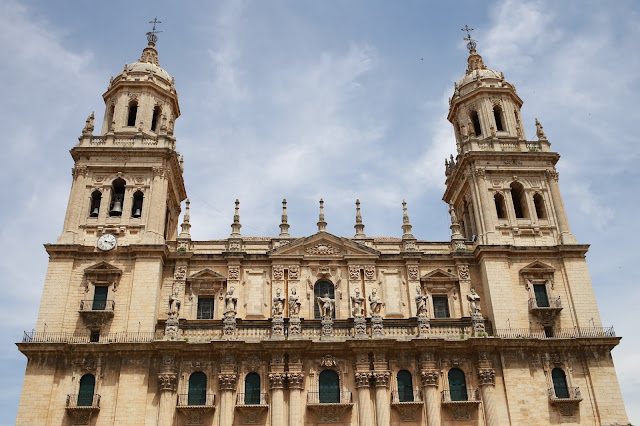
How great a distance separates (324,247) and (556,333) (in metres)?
11.9

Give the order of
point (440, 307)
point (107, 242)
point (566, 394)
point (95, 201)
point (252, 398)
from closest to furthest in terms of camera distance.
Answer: point (252, 398) → point (566, 394) → point (107, 242) → point (440, 307) → point (95, 201)

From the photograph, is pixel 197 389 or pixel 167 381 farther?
pixel 197 389

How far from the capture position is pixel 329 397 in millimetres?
27578

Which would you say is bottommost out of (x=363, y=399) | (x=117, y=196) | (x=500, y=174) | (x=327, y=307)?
(x=363, y=399)

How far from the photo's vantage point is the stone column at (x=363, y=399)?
26812 mm

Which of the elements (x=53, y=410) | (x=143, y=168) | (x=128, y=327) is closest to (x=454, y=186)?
(x=143, y=168)

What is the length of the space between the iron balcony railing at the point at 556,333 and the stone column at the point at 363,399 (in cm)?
659

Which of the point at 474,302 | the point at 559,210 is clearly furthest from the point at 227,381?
the point at 559,210

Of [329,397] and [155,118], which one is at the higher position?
[155,118]

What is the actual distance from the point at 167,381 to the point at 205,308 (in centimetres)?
444

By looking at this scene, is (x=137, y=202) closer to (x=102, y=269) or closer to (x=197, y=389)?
(x=102, y=269)

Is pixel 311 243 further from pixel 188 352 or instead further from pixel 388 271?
pixel 188 352

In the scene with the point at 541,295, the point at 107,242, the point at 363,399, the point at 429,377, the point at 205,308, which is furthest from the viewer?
the point at 541,295

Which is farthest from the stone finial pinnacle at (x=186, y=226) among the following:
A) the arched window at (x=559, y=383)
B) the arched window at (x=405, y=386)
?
the arched window at (x=559, y=383)
